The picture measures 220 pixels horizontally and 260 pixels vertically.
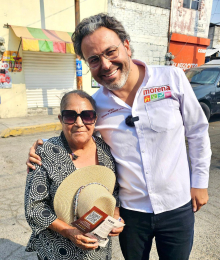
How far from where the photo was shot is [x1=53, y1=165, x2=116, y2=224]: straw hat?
4.24ft

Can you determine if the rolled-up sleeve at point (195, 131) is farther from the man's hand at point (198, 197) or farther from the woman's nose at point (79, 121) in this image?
the woman's nose at point (79, 121)

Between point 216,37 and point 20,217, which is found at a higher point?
point 216,37

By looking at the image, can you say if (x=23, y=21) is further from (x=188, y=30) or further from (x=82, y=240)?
(x=188, y=30)

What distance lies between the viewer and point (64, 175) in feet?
4.68

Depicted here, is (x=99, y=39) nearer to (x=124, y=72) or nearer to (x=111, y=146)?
(x=124, y=72)

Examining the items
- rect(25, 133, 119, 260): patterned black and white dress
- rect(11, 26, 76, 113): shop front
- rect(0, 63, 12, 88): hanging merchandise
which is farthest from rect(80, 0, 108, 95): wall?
rect(25, 133, 119, 260): patterned black and white dress

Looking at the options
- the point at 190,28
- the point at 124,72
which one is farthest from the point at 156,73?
the point at 190,28

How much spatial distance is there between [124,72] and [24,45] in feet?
26.2

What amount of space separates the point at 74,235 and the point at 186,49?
51.2 ft

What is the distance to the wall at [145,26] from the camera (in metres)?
11.6

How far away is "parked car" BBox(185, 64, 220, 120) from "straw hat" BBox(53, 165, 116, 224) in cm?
731

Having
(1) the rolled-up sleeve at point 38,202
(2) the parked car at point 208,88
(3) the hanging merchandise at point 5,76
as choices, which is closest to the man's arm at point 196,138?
(1) the rolled-up sleeve at point 38,202

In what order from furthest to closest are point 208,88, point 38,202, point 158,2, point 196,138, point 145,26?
point 158,2 < point 145,26 < point 208,88 < point 196,138 < point 38,202

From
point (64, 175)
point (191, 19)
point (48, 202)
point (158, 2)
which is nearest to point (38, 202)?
point (48, 202)
